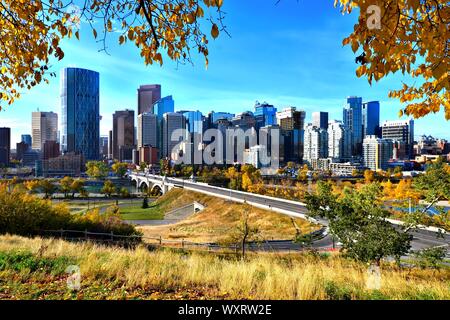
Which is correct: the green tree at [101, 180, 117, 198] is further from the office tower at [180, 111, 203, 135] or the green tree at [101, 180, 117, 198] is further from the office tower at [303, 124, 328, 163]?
the office tower at [303, 124, 328, 163]

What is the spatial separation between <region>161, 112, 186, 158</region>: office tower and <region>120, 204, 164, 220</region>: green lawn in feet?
313

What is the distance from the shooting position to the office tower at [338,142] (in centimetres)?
14250

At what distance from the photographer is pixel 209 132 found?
139 metres

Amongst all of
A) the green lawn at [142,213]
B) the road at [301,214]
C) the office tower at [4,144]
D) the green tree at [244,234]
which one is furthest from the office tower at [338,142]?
the office tower at [4,144]

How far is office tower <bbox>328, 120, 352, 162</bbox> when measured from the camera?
468ft

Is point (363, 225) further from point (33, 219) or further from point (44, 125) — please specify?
point (44, 125)

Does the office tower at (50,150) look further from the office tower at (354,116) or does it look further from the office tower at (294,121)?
the office tower at (354,116)

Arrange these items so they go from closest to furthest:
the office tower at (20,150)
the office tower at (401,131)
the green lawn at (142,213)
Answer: the green lawn at (142,213), the office tower at (401,131), the office tower at (20,150)

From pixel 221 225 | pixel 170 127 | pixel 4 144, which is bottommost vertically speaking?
pixel 221 225

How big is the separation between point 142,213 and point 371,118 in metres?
156

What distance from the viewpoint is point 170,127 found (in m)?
158

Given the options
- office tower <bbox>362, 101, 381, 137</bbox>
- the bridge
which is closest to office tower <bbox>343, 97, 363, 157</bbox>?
office tower <bbox>362, 101, 381, 137</bbox>

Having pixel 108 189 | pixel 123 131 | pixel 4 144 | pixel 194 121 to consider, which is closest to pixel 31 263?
pixel 108 189

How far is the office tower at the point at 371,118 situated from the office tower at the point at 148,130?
111819 mm
